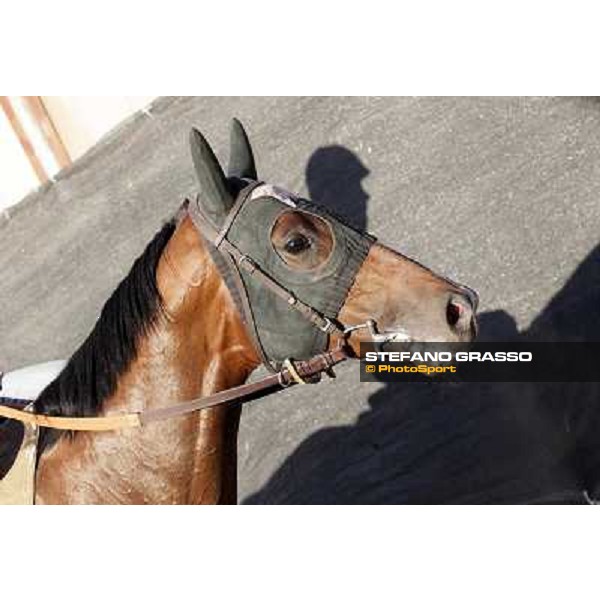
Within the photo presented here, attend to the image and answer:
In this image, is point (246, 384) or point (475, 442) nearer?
point (246, 384)

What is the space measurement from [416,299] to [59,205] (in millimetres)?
6669


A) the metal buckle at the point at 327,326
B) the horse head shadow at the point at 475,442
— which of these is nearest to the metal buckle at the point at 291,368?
the metal buckle at the point at 327,326

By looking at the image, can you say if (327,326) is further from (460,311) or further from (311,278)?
(460,311)

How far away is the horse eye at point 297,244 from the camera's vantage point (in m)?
4.45

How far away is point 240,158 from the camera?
492cm

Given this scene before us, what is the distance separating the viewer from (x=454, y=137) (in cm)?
961

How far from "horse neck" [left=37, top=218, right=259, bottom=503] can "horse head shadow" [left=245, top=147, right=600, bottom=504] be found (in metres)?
3.50

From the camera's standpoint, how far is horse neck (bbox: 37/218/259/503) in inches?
182

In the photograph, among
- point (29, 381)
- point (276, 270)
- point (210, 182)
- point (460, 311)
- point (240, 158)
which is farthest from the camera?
point (29, 381)

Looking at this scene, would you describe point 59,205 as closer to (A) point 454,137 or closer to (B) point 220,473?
(A) point 454,137

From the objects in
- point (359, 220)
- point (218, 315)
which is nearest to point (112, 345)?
point (218, 315)

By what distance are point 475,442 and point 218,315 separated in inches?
179

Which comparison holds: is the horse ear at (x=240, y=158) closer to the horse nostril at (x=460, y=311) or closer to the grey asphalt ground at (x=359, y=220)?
the horse nostril at (x=460, y=311)
